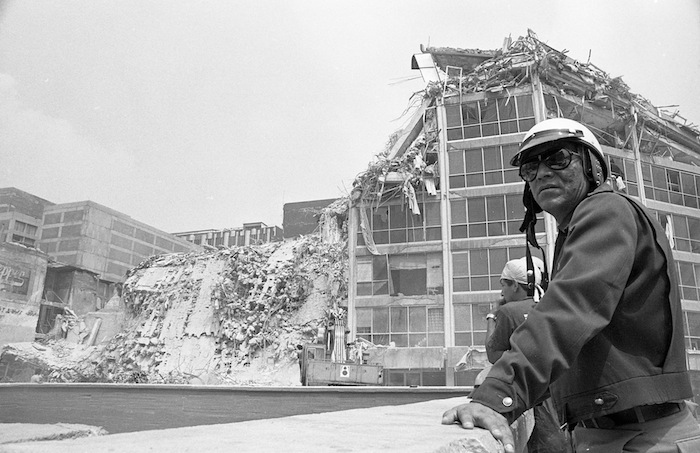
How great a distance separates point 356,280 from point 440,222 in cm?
401

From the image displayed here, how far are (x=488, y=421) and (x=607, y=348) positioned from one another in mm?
324

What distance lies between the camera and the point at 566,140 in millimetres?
1334

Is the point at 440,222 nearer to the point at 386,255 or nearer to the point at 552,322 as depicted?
the point at 386,255

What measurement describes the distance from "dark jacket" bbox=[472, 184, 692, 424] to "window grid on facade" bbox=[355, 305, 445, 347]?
17.4 metres

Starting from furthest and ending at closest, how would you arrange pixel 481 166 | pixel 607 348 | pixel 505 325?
pixel 481 166 → pixel 505 325 → pixel 607 348

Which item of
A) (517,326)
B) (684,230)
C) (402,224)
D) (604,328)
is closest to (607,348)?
(604,328)

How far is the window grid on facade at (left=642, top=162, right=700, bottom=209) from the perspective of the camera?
20.5 meters

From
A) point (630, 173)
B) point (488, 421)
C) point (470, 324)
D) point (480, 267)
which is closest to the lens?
point (488, 421)

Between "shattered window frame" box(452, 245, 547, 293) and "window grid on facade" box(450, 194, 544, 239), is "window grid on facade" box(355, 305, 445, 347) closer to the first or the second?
"shattered window frame" box(452, 245, 547, 293)

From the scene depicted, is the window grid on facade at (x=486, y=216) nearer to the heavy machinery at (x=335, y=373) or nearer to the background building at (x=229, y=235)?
the heavy machinery at (x=335, y=373)

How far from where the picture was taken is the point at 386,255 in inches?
771

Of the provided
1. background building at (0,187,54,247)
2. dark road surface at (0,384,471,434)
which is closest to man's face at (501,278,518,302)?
dark road surface at (0,384,471,434)

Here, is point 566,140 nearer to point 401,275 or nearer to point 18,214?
point 18,214

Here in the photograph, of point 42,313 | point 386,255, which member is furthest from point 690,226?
point 42,313
